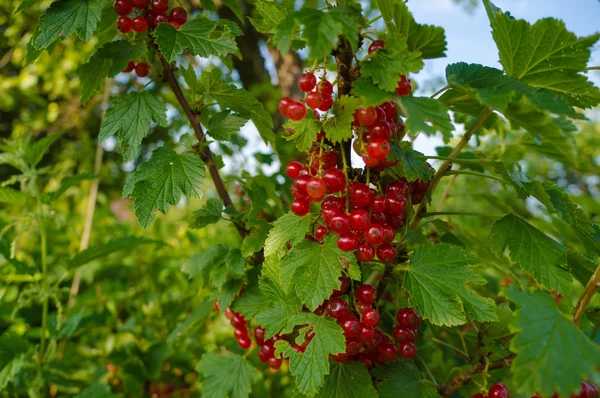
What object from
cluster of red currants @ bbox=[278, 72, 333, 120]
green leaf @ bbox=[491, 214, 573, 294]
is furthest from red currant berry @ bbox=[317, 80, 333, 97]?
green leaf @ bbox=[491, 214, 573, 294]

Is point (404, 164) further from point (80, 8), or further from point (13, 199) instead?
point (13, 199)

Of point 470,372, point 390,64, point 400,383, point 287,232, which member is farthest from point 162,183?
point 470,372

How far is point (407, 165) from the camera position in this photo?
0.68 meters

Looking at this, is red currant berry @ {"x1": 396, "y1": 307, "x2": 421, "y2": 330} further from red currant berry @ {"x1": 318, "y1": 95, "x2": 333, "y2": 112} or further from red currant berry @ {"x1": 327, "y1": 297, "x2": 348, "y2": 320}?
red currant berry @ {"x1": 318, "y1": 95, "x2": 333, "y2": 112}

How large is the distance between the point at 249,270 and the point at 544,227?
1.29m

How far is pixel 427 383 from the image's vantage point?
31.9 inches

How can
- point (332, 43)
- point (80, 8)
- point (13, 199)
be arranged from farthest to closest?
point (13, 199)
point (80, 8)
point (332, 43)

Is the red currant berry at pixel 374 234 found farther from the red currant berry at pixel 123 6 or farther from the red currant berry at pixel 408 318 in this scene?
the red currant berry at pixel 123 6

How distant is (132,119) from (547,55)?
79 cm

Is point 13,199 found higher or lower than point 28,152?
lower

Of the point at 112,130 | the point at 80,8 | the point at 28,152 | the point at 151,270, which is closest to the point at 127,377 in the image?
the point at 151,270

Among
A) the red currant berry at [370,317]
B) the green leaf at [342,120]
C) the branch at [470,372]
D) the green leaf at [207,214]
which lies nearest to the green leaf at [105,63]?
the green leaf at [207,214]

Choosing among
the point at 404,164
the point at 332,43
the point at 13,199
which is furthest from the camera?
the point at 13,199

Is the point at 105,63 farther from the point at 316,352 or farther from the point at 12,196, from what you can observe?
the point at 316,352
